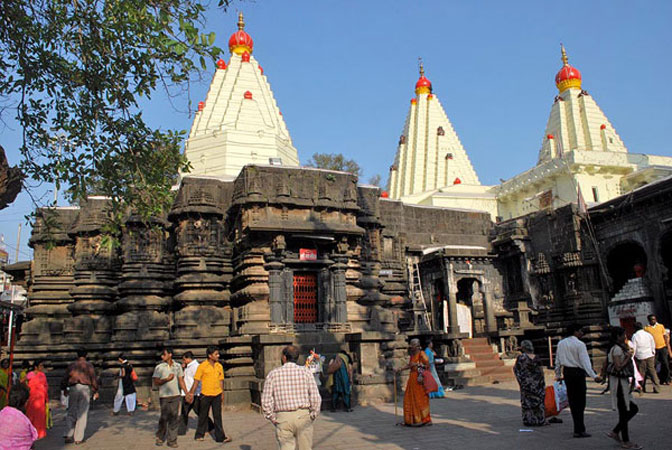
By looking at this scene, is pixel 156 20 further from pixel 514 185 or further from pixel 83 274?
pixel 514 185

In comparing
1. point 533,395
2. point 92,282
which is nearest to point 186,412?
point 533,395

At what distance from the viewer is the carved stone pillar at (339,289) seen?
15.5m

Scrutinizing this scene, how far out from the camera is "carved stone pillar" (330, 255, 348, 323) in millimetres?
15492

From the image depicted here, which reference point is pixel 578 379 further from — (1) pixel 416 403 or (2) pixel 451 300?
(2) pixel 451 300

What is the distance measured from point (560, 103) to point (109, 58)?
122ft

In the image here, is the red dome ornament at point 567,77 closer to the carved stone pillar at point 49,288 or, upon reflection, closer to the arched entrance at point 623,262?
the arched entrance at point 623,262

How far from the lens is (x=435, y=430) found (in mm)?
8953

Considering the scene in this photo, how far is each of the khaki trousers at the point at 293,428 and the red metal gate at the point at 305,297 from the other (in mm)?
10506

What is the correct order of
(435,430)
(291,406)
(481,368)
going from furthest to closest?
(481,368)
(435,430)
(291,406)

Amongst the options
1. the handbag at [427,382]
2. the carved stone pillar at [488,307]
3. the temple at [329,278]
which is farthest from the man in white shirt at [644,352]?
the carved stone pillar at [488,307]

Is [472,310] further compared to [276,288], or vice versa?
[472,310]

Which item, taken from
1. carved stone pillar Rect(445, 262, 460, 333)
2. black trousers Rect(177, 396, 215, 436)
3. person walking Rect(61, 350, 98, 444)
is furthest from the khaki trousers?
carved stone pillar Rect(445, 262, 460, 333)

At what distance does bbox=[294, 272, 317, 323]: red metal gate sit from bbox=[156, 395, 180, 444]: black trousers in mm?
7363

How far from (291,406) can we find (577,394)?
447 centimetres
